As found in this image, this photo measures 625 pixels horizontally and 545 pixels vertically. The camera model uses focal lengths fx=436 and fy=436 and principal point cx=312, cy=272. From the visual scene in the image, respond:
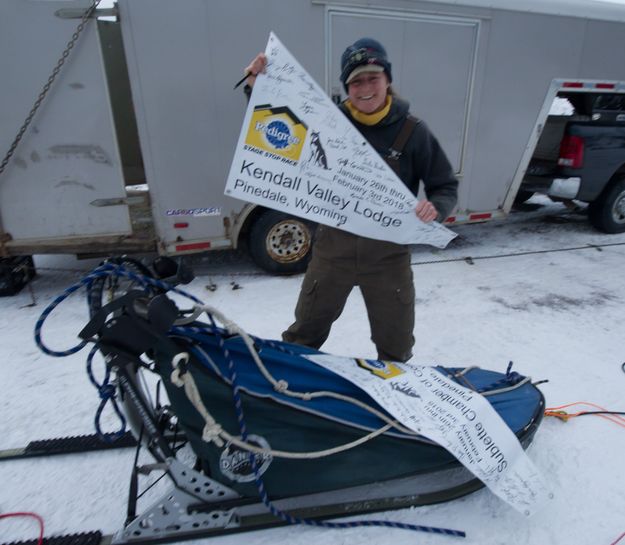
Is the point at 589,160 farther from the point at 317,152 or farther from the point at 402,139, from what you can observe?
the point at 317,152

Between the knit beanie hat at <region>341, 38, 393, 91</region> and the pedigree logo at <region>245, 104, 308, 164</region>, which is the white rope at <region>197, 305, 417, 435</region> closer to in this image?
the pedigree logo at <region>245, 104, 308, 164</region>

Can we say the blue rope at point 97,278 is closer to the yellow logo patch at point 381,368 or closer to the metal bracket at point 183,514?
the metal bracket at point 183,514

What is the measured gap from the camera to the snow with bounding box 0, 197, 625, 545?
198 cm

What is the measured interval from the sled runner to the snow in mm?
135

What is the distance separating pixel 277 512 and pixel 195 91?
11.2 ft

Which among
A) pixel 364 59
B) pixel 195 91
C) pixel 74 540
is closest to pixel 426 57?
pixel 195 91

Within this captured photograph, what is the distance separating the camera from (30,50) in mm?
3473

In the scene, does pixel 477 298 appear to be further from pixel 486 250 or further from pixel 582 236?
pixel 582 236

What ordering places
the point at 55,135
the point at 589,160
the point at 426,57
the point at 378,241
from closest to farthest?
the point at 378,241 → the point at 55,135 → the point at 426,57 → the point at 589,160

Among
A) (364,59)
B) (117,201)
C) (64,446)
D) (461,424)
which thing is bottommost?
(64,446)

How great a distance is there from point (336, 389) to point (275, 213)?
289cm

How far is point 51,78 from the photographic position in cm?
353

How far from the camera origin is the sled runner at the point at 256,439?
1.68 metres

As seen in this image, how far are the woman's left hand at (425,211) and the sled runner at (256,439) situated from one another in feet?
2.72
